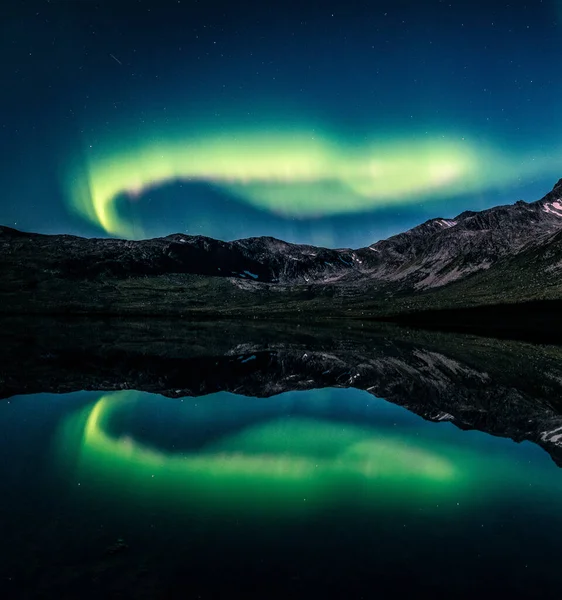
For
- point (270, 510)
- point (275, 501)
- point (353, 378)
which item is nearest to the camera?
point (270, 510)

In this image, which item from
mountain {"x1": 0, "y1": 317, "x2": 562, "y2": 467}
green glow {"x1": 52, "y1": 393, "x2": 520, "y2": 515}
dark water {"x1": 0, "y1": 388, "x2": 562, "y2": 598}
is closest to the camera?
dark water {"x1": 0, "y1": 388, "x2": 562, "y2": 598}

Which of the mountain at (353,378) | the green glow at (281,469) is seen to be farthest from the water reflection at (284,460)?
the mountain at (353,378)

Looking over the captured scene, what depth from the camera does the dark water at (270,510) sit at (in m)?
10.8

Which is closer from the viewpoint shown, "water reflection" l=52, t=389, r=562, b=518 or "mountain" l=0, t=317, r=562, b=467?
"water reflection" l=52, t=389, r=562, b=518

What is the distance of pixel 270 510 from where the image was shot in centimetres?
1505

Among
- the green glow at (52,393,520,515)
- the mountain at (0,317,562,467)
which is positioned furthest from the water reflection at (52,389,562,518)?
the mountain at (0,317,562,467)

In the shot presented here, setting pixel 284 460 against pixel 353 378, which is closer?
pixel 284 460

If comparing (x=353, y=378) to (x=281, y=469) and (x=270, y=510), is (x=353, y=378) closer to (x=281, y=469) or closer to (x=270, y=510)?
(x=281, y=469)

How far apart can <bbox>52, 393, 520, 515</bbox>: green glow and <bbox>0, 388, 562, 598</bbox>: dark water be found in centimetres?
10

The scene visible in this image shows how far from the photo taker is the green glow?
53.0 feet

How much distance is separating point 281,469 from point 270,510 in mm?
4390

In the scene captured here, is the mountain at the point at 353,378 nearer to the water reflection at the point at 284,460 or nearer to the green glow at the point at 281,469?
the water reflection at the point at 284,460

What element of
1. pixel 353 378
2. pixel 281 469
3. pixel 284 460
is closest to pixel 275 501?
pixel 281 469

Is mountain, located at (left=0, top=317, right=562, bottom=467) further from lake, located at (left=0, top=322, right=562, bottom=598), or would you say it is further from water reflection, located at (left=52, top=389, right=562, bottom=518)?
water reflection, located at (left=52, top=389, right=562, bottom=518)
